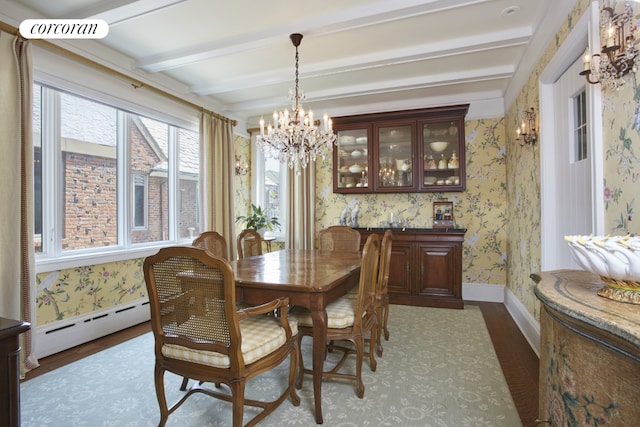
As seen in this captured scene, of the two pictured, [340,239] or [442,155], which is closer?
[340,239]

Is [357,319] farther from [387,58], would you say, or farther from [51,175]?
[51,175]

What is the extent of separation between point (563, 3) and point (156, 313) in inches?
122

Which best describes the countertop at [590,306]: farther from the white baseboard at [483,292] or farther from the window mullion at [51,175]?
the window mullion at [51,175]

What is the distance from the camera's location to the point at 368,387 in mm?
2094

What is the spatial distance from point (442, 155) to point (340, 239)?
1838 millimetres

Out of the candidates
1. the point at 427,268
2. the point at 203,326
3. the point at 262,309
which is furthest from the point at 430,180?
the point at 203,326

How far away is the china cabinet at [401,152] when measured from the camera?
4.09 meters

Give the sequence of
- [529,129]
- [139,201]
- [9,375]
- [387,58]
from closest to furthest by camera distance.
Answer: [9,375]
[529,129]
[387,58]
[139,201]

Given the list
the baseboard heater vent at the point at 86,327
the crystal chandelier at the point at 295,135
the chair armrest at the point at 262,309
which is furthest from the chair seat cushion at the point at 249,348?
the baseboard heater vent at the point at 86,327

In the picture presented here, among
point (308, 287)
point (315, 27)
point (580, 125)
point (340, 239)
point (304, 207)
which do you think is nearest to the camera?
point (308, 287)

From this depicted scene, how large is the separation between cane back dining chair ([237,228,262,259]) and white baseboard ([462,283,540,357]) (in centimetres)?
257

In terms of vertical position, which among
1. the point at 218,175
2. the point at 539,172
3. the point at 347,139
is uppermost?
the point at 347,139

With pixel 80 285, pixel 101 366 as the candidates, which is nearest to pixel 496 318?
pixel 101 366

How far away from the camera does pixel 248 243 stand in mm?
3227
